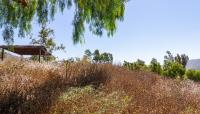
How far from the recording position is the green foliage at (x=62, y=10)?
10.4 m

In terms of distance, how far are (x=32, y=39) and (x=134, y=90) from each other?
3373 cm

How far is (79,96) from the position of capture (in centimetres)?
749

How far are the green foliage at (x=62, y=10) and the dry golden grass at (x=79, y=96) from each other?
43.3 inches

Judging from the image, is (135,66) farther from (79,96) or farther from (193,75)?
(79,96)

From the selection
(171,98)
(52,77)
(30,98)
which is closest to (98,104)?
(30,98)

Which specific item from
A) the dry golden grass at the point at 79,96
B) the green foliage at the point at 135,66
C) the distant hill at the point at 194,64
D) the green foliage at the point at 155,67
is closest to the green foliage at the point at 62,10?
the dry golden grass at the point at 79,96

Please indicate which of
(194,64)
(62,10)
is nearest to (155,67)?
(62,10)

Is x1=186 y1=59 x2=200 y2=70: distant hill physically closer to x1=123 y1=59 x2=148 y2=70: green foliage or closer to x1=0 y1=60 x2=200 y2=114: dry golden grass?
x1=123 y1=59 x2=148 y2=70: green foliage

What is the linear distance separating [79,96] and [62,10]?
362cm

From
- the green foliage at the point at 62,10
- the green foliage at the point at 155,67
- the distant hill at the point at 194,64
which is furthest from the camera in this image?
the distant hill at the point at 194,64

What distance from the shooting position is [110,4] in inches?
415

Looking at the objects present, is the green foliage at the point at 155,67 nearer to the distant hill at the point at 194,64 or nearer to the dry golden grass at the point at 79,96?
the dry golden grass at the point at 79,96

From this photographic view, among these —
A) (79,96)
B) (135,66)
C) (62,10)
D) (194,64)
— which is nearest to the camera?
(79,96)

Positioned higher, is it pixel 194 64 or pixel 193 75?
pixel 194 64
